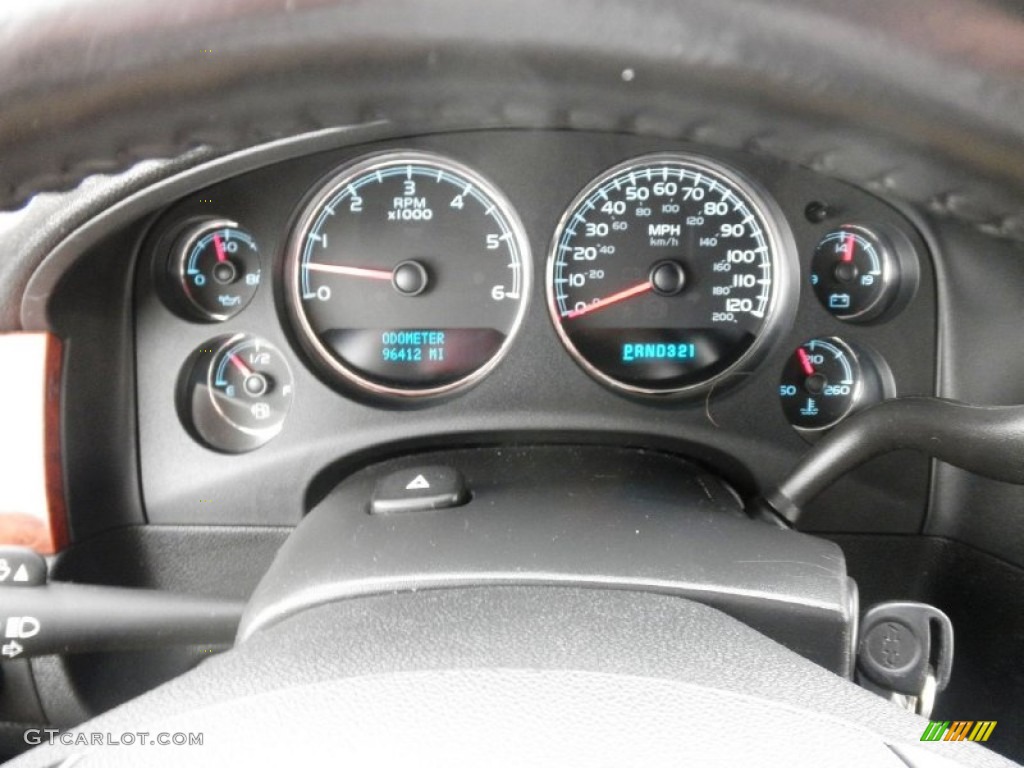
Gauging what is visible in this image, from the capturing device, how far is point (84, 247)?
1817mm

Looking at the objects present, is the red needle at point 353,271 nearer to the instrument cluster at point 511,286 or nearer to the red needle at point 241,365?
the instrument cluster at point 511,286

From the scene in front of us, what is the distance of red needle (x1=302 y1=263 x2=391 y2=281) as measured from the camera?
2254 millimetres

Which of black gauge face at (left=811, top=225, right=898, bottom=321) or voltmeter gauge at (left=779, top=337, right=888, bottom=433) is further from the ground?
black gauge face at (left=811, top=225, right=898, bottom=321)

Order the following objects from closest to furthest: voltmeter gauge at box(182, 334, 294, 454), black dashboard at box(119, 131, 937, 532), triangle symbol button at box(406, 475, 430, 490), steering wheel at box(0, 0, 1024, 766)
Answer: steering wheel at box(0, 0, 1024, 766) → triangle symbol button at box(406, 475, 430, 490) → black dashboard at box(119, 131, 937, 532) → voltmeter gauge at box(182, 334, 294, 454)

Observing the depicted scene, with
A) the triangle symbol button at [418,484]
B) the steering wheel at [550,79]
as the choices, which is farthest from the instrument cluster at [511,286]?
the steering wheel at [550,79]

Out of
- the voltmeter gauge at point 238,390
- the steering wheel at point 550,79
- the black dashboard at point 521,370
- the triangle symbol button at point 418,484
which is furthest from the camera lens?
the voltmeter gauge at point 238,390

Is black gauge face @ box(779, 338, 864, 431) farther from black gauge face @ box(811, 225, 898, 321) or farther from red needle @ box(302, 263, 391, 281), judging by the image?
red needle @ box(302, 263, 391, 281)

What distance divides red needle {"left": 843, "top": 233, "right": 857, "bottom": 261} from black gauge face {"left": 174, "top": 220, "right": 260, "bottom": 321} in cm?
138

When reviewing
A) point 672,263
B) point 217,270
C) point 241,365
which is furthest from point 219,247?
point 672,263

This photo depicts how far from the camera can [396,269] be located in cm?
222

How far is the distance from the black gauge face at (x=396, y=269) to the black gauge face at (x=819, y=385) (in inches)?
26.1

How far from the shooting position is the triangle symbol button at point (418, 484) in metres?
1.65

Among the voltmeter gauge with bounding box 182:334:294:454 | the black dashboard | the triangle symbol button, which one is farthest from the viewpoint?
the voltmeter gauge with bounding box 182:334:294:454

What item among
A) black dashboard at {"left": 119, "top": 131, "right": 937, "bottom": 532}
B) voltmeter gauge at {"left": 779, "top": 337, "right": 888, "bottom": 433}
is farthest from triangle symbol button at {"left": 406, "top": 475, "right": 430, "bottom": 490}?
voltmeter gauge at {"left": 779, "top": 337, "right": 888, "bottom": 433}
